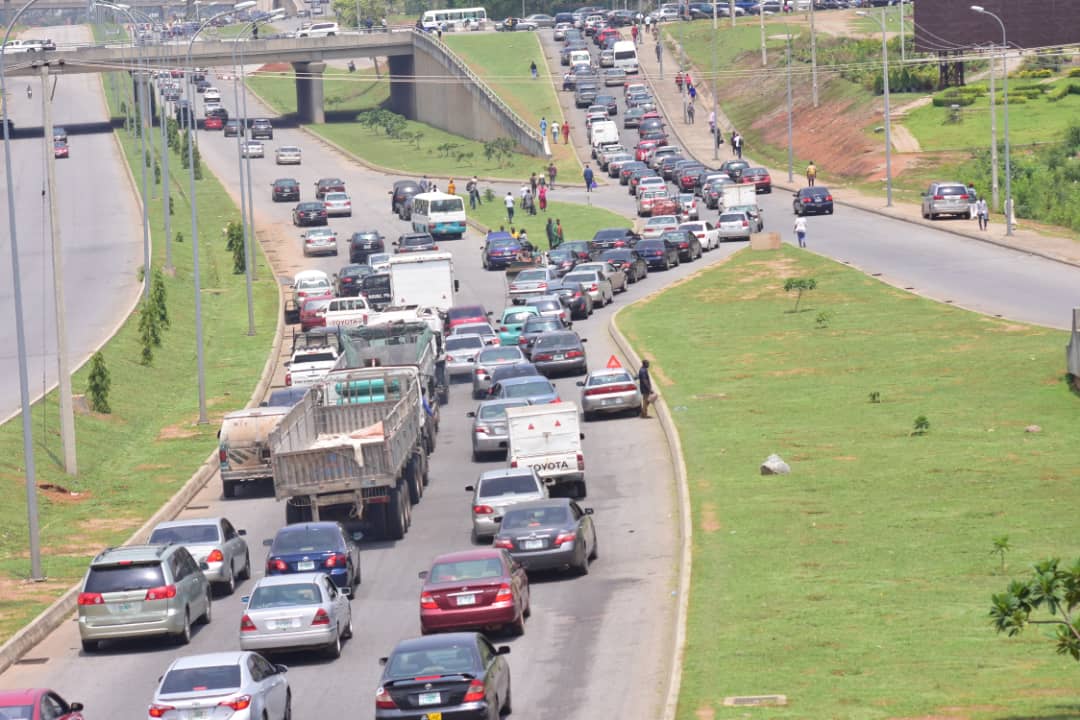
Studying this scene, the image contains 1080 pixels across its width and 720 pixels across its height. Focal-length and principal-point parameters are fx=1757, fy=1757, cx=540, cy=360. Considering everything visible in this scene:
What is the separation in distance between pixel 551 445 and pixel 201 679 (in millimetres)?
17489

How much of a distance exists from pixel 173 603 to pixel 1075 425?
21.6 metres

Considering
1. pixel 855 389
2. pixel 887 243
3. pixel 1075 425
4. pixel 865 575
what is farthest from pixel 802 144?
pixel 865 575

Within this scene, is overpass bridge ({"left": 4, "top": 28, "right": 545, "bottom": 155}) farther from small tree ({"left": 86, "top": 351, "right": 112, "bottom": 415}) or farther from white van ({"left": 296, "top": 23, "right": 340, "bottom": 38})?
small tree ({"left": 86, "top": 351, "right": 112, "bottom": 415})

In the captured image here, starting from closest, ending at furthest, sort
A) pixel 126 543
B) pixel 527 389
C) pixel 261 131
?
pixel 126 543 < pixel 527 389 < pixel 261 131

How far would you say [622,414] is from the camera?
154ft

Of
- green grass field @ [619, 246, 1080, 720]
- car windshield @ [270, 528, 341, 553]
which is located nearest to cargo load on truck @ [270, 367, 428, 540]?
car windshield @ [270, 528, 341, 553]

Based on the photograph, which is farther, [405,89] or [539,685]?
[405,89]

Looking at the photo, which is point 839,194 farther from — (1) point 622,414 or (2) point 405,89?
(2) point 405,89

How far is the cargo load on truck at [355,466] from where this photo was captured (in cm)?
3431

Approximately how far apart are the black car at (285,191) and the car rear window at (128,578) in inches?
3027

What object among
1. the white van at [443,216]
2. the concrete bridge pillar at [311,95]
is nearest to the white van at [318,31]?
the concrete bridge pillar at [311,95]

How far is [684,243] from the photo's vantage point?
246 ft

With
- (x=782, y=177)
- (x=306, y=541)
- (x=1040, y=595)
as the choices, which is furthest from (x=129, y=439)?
(x=782, y=177)

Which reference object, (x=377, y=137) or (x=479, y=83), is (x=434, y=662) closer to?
(x=479, y=83)
